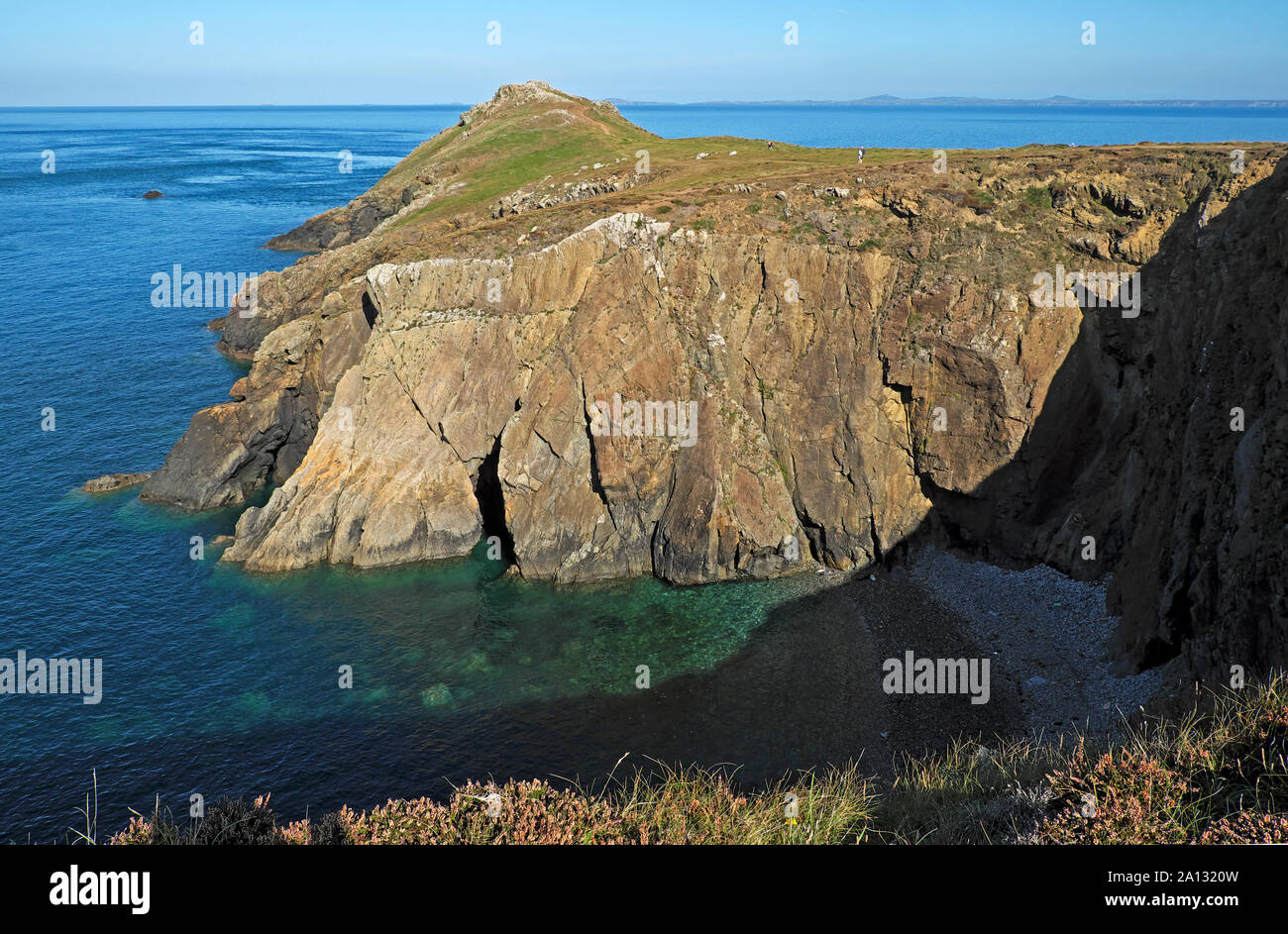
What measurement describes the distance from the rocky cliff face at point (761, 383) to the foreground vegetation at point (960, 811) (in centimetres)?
2839

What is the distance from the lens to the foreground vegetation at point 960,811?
10.9m

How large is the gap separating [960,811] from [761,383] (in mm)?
34452

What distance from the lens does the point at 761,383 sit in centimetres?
4681

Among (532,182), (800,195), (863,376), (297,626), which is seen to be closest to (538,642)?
(297,626)

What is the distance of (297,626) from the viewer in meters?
39.2

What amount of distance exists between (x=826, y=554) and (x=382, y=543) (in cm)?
2508

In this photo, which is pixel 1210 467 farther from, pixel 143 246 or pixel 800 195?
pixel 143 246

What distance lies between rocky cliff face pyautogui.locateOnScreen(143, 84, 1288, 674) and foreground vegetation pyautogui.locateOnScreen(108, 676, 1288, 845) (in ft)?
93.2
